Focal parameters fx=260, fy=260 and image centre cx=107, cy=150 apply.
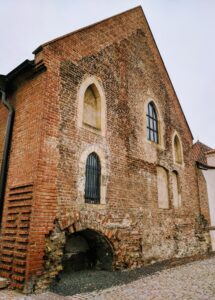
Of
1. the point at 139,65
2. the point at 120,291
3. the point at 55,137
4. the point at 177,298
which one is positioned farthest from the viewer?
the point at 139,65

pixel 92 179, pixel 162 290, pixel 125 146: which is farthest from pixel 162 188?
pixel 162 290

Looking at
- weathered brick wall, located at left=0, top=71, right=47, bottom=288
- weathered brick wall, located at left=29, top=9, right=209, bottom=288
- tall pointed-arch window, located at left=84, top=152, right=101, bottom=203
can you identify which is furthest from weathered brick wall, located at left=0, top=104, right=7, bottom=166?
tall pointed-arch window, located at left=84, top=152, right=101, bottom=203

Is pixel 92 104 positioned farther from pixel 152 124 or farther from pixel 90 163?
pixel 152 124

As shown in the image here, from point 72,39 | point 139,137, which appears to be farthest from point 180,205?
point 72,39

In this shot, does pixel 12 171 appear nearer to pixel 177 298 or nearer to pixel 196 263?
pixel 177 298

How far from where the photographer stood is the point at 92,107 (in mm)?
8836

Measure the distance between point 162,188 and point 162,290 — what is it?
5504mm

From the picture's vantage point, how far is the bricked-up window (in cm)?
853

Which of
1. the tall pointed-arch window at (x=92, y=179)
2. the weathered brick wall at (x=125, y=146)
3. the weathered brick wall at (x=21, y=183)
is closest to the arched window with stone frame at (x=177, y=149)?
the weathered brick wall at (x=125, y=146)

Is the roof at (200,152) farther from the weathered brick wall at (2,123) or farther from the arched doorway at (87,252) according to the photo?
the weathered brick wall at (2,123)

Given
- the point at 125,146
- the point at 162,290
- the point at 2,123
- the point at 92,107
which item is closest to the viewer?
the point at 162,290

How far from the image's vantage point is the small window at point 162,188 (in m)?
10.8

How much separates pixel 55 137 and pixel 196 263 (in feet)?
23.4

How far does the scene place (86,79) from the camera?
8477mm
